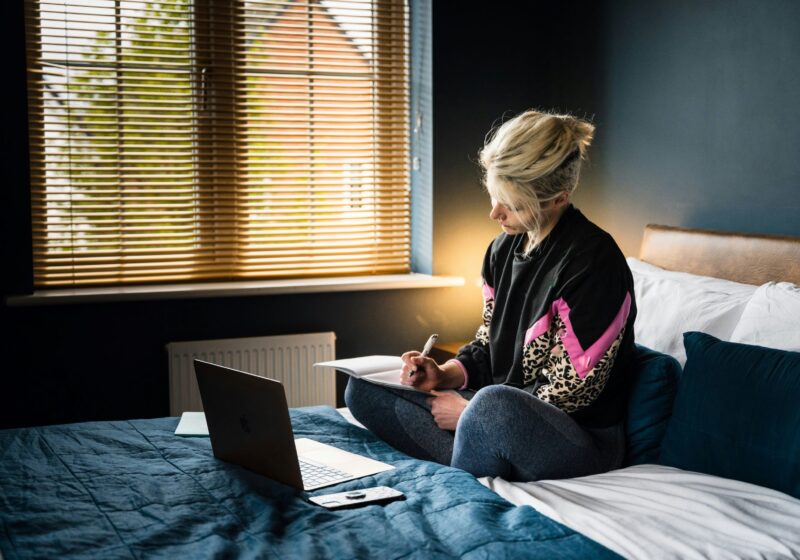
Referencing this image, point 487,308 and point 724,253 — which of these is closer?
point 487,308

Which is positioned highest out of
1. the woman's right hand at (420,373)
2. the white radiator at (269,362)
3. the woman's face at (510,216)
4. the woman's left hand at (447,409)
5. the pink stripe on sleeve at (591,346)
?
the woman's face at (510,216)

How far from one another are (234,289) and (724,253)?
1.77 meters

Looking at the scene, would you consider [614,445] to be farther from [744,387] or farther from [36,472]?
[36,472]

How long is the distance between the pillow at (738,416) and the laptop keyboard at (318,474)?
0.75 meters

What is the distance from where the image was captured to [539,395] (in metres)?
2.11

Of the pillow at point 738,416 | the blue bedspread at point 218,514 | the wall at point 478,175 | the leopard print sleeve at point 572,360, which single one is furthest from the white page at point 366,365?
the wall at point 478,175

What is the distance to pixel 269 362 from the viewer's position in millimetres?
3404

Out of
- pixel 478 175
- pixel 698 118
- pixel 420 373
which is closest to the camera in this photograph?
pixel 420 373

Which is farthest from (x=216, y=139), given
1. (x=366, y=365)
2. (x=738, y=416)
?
(x=738, y=416)

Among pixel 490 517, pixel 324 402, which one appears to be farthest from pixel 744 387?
pixel 324 402

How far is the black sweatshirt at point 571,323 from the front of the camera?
6.64 ft

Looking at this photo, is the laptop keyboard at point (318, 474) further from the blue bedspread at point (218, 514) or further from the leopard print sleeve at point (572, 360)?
the leopard print sleeve at point (572, 360)

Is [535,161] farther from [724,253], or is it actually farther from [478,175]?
[478,175]

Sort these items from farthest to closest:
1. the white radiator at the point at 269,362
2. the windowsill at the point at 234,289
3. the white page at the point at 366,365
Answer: the white radiator at the point at 269,362, the windowsill at the point at 234,289, the white page at the point at 366,365
